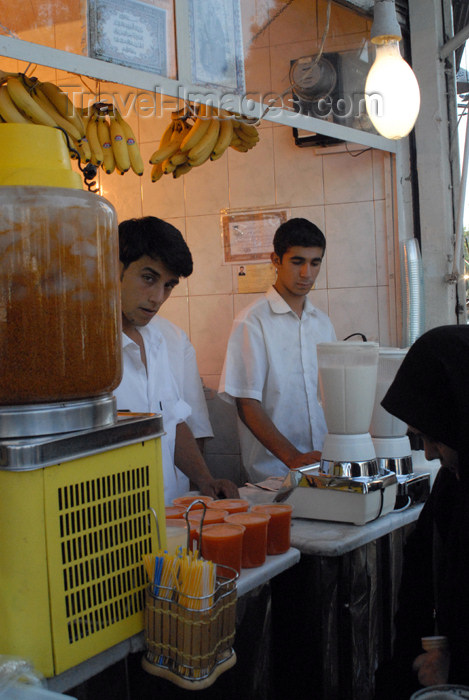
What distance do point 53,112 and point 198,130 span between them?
0.74 meters

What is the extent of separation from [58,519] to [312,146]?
3.27 meters

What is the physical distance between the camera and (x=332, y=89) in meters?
3.71

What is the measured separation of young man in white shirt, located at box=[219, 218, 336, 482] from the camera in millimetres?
3246

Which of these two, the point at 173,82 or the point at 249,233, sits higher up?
the point at 173,82

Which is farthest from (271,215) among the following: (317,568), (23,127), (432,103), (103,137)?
(23,127)

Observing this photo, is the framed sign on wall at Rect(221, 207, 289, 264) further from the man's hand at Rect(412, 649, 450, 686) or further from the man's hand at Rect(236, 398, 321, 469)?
the man's hand at Rect(412, 649, 450, 686)

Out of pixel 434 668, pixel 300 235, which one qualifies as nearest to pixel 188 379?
pixel 300 235

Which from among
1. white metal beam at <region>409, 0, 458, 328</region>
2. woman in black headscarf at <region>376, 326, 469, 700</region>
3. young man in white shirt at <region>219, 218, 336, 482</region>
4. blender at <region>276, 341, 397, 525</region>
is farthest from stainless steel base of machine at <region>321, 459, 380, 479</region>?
white metal beam at <region>409, 0, 458, 328</region>

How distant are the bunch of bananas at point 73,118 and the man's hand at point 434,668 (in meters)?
1.81

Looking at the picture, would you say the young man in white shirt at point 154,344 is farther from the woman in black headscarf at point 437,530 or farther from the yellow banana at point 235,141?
the yellow banana at point 235,141

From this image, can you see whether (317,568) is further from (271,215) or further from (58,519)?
(271,215)

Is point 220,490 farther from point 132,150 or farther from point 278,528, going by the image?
point 132,150

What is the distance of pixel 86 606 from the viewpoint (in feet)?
4.04

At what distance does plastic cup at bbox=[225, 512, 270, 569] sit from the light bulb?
212 centimetres
